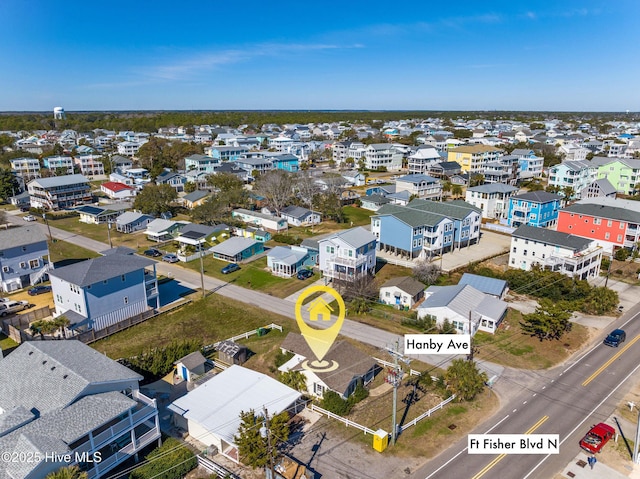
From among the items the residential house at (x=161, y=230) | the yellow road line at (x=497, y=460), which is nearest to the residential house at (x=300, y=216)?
the residential house at (x=161, y=230)

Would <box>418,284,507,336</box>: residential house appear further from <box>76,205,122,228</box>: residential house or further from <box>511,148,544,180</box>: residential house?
<box>511,148,544,180</box>: residential house

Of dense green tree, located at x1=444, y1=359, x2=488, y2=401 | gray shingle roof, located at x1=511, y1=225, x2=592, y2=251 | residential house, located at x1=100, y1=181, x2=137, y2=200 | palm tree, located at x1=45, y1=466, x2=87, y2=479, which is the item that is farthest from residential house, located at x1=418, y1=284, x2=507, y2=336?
residential house, located at x1=100, y1=181, x2=137, y2=200

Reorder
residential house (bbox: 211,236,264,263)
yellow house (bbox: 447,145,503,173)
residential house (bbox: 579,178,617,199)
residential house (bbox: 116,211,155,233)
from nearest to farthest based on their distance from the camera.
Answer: residential house (bbox: 211,236,264,263) < residential house (bbox: 116,211,155,233) < residential house (bbox: 579,178,617,199) < yellow house (bbox: 447,145,503,173)

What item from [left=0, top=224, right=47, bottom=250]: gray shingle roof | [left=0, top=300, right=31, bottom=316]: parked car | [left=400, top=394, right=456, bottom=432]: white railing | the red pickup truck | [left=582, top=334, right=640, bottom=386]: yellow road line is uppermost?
[left=0, top=224, right=47, bottom=250]: gray shingle roof

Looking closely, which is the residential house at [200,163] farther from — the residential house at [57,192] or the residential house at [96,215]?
the residential house at [96,215]

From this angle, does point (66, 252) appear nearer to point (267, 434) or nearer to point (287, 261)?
point (287, 261)

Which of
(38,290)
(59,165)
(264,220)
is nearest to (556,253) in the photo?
(264,220)

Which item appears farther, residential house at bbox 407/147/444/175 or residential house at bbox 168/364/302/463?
residential house at bbox 407/147/444/175

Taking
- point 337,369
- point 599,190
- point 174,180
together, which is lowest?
point 337,369
